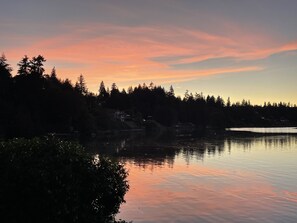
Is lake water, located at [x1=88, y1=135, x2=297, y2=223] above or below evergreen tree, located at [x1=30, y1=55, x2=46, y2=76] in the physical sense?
below

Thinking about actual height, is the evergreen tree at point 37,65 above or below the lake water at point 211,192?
above

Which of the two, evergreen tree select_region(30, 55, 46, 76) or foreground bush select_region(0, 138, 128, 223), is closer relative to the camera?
foreground bush select_region(0, 138, 128, 223)

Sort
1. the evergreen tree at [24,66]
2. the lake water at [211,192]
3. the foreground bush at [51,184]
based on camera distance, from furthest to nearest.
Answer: the evergreen tree at [24,66], the lake water at [211,192], the foreground bush at [51,184]

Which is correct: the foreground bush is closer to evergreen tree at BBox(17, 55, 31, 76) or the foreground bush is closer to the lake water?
the lake water

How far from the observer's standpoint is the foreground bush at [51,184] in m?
11.9

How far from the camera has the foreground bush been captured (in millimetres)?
11930

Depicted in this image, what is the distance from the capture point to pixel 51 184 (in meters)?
12.1

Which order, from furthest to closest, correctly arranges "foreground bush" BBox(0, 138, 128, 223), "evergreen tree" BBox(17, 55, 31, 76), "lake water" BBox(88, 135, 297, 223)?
"evergreen tree" BBox(17, 55, 31, 76), "lake water" BBox(88, 135, 297, 223), "foreground bush" BBox(0, 138, 128, 223)

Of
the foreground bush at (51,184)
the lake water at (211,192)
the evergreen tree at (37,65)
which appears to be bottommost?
the lake water at (211,192)

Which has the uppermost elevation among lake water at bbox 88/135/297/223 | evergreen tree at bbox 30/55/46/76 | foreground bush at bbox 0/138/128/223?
evergreen tree at bbox 30/55/46/76

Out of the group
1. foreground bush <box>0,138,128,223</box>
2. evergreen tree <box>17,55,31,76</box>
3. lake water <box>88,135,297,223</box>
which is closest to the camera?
foreground bush <box>0,138,128,223</box>

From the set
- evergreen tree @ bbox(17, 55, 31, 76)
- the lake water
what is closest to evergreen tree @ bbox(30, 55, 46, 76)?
evergreen tree @ bbox(17, 55, 31, 76)

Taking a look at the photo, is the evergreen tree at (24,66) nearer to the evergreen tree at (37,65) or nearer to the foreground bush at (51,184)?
the evergreen tree at (37,65)

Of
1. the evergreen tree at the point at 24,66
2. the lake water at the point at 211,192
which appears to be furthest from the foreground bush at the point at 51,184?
the evergreen tree at the point at 24,66
